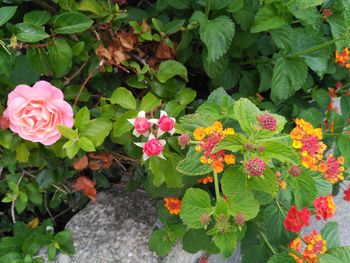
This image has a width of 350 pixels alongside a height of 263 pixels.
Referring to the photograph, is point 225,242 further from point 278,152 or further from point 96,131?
point 96,131

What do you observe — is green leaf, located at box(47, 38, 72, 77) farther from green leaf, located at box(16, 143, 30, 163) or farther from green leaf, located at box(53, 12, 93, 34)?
green leaf, located at box(16, 143, 30, 163)

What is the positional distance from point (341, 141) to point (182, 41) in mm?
523

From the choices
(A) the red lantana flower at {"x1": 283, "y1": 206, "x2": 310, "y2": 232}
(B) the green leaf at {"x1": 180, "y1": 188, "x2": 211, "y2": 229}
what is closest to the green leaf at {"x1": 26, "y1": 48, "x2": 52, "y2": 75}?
(B) the green leaf at {"x1": 180, "y1": 188, "x2": 211, "y2": 229}

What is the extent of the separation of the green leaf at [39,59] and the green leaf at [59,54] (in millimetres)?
29

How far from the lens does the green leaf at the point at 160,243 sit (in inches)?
52.7

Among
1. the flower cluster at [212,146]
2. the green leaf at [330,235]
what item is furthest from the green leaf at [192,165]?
the green leaf at [330,235]

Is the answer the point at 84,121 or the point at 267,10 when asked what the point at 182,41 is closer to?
the point at 267,10

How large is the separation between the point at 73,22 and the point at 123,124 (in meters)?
0.26

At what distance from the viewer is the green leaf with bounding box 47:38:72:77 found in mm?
1097

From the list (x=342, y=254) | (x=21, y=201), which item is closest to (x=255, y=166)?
(x=342, y=254)

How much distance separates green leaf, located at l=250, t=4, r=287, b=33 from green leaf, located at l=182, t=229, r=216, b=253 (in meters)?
0.58

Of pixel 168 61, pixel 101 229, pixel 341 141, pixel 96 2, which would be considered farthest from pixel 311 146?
pixel 101 229

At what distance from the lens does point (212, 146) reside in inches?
36.5

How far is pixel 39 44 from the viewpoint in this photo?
1131 millimetres
